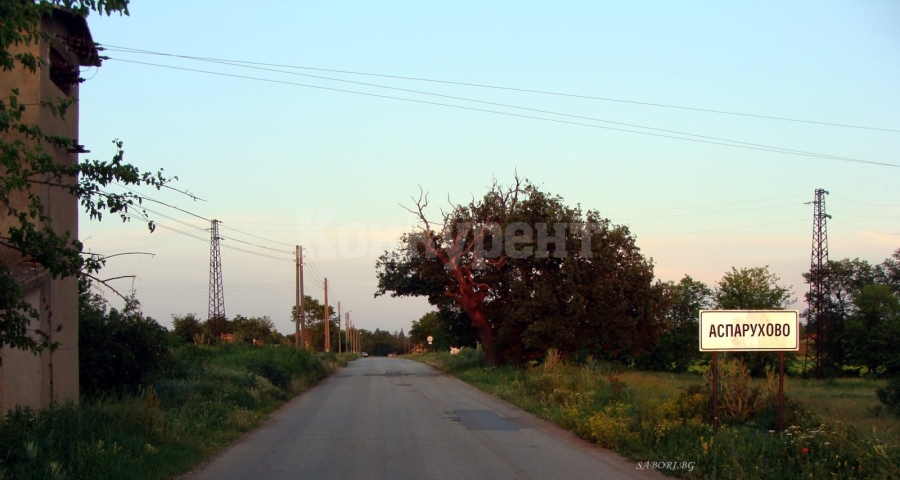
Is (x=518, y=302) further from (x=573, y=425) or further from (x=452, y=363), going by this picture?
(x=573, y=425)

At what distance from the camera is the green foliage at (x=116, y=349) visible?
635 inches

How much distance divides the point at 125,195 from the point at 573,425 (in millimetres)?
10807

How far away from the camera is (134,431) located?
11773mm

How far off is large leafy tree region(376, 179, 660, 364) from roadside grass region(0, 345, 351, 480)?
16812 mm

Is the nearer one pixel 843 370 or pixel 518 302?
pixel 518 302

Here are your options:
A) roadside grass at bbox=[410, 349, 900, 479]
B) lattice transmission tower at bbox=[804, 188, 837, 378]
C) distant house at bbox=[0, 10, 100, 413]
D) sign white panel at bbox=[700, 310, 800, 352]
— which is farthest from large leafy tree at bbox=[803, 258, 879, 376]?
distant house at bbox=[0, 10, 100, 413]

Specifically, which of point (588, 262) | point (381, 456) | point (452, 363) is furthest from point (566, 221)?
point (381, 456)

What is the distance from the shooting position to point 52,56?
13750 mm

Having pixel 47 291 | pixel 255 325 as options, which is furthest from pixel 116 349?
pixel 255 325

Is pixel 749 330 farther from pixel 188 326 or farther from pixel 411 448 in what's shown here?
pixel 188 326

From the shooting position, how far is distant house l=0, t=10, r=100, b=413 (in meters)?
11.8

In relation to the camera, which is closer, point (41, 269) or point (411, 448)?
point (41, 269)

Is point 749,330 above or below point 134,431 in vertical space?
above

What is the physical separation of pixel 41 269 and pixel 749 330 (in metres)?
11.3
